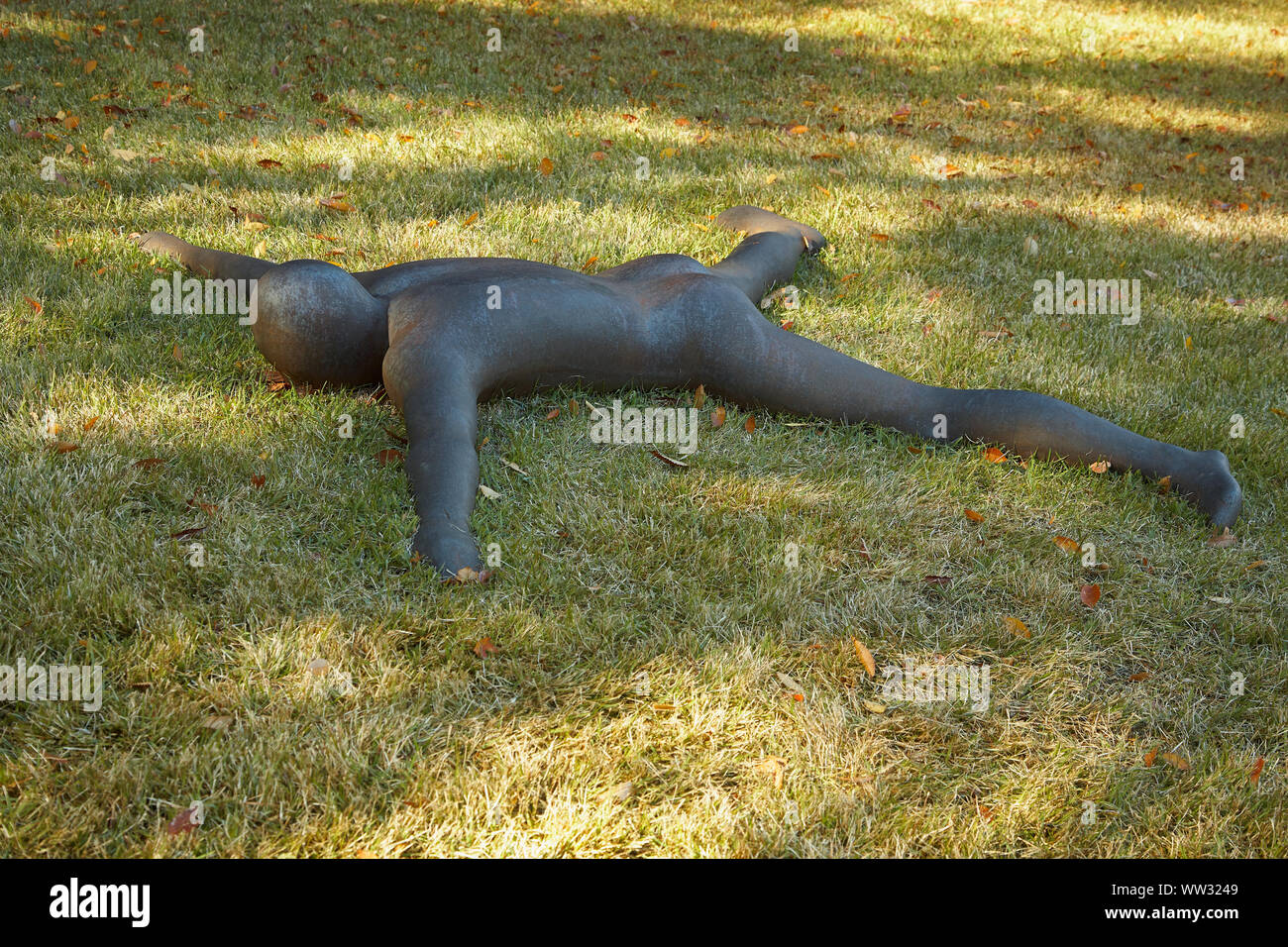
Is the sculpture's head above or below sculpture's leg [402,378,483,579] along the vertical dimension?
above

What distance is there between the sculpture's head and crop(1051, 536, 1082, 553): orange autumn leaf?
2.34 m

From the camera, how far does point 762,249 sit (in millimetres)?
4285

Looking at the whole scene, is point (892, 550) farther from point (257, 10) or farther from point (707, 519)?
point (257, 10)

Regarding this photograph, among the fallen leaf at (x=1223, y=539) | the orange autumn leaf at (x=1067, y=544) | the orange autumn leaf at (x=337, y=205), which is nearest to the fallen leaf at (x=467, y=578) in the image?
the orange autumn leaf at (x=1067, y=544)

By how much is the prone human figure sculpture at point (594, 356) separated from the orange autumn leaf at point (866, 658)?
118 centimetres

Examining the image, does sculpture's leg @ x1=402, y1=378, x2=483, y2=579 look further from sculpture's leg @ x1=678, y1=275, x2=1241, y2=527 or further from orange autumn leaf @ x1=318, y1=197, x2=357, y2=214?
orange autumn leaf @ x1=318, y1=197, x2=357, y2=214

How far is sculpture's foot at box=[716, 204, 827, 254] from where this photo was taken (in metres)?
4.70

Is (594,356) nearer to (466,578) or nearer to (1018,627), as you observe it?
(466,578)

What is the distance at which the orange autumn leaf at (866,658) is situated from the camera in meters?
2.49

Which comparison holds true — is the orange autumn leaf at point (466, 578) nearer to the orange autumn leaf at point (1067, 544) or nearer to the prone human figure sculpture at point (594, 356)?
the prone human figure sculpture at point (594, 356)

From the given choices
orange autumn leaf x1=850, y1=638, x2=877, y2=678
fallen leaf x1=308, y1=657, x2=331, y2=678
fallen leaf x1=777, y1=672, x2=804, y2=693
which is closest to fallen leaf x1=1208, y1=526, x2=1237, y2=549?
orange autumn leaf x1=850, y1=638, x2=877, y2=678

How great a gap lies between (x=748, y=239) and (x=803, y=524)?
186 centimetres
